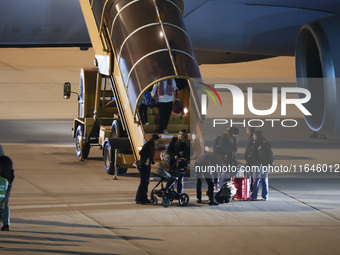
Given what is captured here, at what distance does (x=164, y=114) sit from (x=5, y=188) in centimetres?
600

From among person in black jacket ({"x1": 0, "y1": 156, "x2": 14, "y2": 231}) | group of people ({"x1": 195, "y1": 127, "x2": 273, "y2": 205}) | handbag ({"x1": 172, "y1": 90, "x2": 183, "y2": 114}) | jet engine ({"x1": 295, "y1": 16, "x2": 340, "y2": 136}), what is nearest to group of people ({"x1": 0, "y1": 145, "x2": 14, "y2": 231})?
person in black jacket ({"x1": 0, "y1": 156, "x2": 14, "y2": 231})

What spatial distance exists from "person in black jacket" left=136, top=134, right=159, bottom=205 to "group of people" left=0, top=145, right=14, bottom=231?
9.65 feet

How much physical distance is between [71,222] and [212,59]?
13548mm

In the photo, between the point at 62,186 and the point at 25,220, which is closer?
the point at 25,220

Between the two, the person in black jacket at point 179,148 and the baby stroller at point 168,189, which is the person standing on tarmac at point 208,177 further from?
the person in black jacket at point 179,148

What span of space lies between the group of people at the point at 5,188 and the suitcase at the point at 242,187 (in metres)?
4.59

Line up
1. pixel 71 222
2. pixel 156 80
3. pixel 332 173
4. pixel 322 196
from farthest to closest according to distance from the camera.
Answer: pixel 332 173 < pixel 156 80 < pixel 322 196 < pixel 71 222

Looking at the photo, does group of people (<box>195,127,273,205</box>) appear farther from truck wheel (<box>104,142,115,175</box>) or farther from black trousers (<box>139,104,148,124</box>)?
truck wheel (<box>104,142,115,175</box>)

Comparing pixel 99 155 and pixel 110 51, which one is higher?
pixel 110 51

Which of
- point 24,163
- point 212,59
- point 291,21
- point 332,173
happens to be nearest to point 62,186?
point 24,163

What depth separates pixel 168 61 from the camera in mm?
16078

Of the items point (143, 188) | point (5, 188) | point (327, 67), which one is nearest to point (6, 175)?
point (5, 188)

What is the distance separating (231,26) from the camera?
2019 centimetres

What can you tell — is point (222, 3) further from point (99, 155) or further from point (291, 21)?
point (99, 155)
